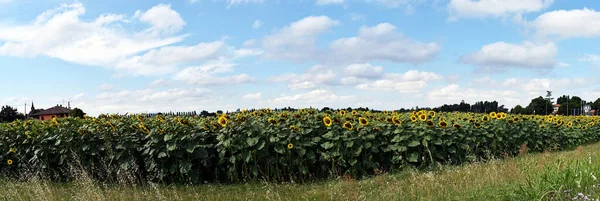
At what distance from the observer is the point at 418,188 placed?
5445mm

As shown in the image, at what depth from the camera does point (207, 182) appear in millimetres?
7199

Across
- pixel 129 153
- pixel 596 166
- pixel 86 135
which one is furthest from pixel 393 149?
pixel 86 135

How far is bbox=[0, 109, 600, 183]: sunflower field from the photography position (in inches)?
275

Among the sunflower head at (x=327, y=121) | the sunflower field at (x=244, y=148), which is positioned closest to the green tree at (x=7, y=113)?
the sunflower field at (x=244, y=148)

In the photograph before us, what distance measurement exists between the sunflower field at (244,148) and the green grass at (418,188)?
12.8 inches

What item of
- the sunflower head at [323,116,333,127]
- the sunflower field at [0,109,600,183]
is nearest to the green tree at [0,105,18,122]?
the sunflower field at [0,109,600,183]

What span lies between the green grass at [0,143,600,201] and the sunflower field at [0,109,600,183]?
326mm

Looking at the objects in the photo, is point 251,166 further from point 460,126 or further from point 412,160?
point 460,126

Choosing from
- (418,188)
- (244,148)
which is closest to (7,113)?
(244,148)

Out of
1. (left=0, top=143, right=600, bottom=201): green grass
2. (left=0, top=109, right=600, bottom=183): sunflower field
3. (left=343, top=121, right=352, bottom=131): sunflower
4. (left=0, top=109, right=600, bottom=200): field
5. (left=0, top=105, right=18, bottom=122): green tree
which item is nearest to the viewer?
(left=0, top=143, right=600, bottom=201): green grass

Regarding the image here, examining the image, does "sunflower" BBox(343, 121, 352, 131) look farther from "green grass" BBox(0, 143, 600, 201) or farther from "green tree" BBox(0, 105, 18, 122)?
"green tree" BBox(0, 105, 18, 122)

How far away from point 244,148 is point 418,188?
263cm

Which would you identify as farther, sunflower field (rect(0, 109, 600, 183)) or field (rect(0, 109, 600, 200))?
sunflower field (rect(0, 109, 600, 183))

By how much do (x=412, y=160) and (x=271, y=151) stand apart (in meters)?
2.14
